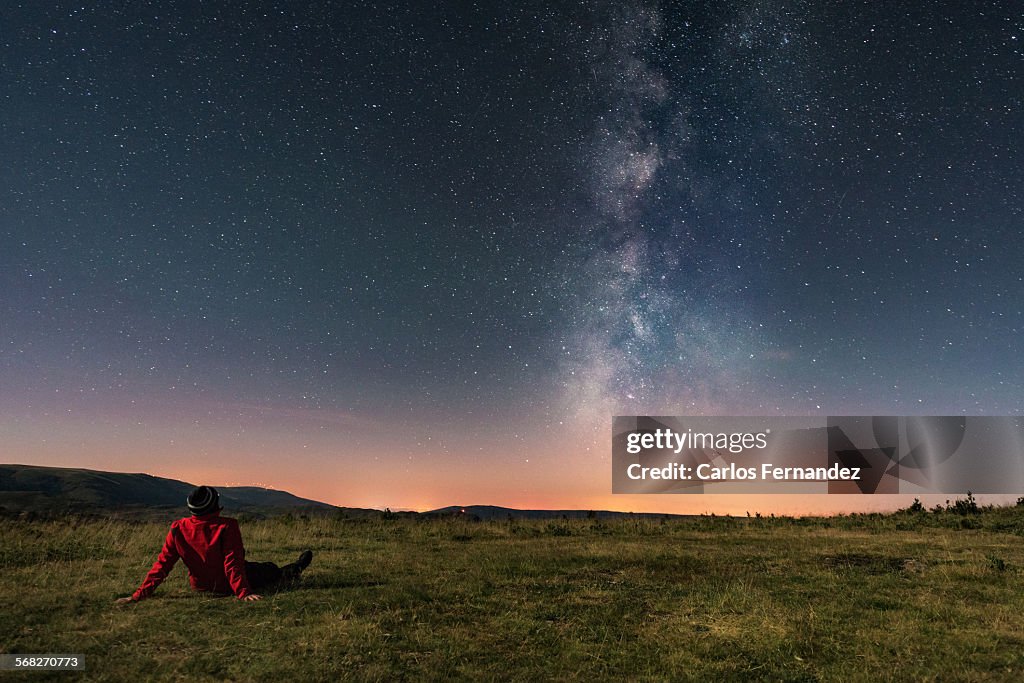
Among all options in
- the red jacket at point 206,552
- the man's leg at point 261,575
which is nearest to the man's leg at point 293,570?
the man's leg at point 261,575

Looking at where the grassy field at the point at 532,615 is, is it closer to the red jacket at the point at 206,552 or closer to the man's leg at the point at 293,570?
the man's leg at the point at 293,570

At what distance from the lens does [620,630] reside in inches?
350

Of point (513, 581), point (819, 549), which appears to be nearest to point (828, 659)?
point (513, 581)

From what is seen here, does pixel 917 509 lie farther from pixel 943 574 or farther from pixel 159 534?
pixel 159 534

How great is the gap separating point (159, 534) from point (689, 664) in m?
16.1

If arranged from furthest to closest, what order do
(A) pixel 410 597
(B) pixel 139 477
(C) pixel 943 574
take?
(B) pixel 139 477 → (C) pixel 943 574 → (A) pixel 410 597

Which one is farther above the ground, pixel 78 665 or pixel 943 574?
pixel 943 574

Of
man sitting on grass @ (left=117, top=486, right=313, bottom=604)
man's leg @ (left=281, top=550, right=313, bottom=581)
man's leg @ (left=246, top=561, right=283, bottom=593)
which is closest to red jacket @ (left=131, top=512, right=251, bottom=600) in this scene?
man sitting on grass @ (left=117, top=486, right=313, bottom=604)

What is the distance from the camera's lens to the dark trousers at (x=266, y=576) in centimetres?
1009

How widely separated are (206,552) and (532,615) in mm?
4773

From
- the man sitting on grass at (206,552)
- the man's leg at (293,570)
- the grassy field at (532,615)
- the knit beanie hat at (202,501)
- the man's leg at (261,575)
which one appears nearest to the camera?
the grassy field at (532,615)

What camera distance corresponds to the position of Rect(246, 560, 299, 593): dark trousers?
1009cm

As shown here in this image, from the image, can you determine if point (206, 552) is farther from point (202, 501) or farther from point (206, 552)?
point (202, 501)

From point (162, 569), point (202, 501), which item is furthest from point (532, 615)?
point (162, 569)
